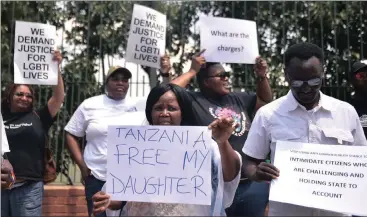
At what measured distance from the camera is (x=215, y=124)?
2182 millimetres

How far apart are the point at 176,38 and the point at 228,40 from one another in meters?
2.30

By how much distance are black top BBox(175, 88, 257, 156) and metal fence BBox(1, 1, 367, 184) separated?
1651mm

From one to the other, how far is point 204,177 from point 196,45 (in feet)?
13.0

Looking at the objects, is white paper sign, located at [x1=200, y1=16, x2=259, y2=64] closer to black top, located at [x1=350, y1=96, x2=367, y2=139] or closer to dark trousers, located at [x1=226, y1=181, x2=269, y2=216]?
black top, located at [x1=350, y1=96, x2=367, y2=139]

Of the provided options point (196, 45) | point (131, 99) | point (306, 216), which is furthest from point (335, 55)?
point (306, 216)

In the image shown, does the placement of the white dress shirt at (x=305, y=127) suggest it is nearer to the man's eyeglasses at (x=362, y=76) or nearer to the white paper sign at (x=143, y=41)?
the man's eyeglasses at (x=362, y=76)

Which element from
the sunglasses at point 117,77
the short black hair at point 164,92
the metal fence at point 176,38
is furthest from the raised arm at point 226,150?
the metal fence at point 176,38

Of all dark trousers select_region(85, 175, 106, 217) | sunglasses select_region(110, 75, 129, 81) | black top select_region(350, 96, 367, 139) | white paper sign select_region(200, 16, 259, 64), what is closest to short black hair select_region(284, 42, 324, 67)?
black top select_region(350, 96, 367, 139)

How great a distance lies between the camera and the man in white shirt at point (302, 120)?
7.52 feet

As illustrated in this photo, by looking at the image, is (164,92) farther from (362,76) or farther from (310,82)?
(362,76)

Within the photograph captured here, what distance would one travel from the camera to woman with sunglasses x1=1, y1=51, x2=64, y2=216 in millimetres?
3850

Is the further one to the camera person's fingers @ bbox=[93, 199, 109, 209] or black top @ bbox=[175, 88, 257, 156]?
black top @ bbox=[175, 88, 257, 156]

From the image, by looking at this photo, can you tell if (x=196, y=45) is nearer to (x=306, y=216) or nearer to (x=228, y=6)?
(x=228, y=6)

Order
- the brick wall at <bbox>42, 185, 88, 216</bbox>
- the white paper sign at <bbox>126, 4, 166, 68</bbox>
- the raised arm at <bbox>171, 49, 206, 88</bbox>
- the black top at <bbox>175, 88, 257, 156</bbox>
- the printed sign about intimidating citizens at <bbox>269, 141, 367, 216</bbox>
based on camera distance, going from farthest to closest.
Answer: the brick wall at <bbox>42, 185, 88, 216</bbox>
the white paper sign at <bbox>126, 4, 166, 68</bbox>
the raised arm at <bbox>171, 49, 206, 88</bbox>
the black top at <bbox>175, 88, 257, 156</bbox>
the printed sign about intimidating citizens at <bbox>269, 141, 367, 216</bbox>
